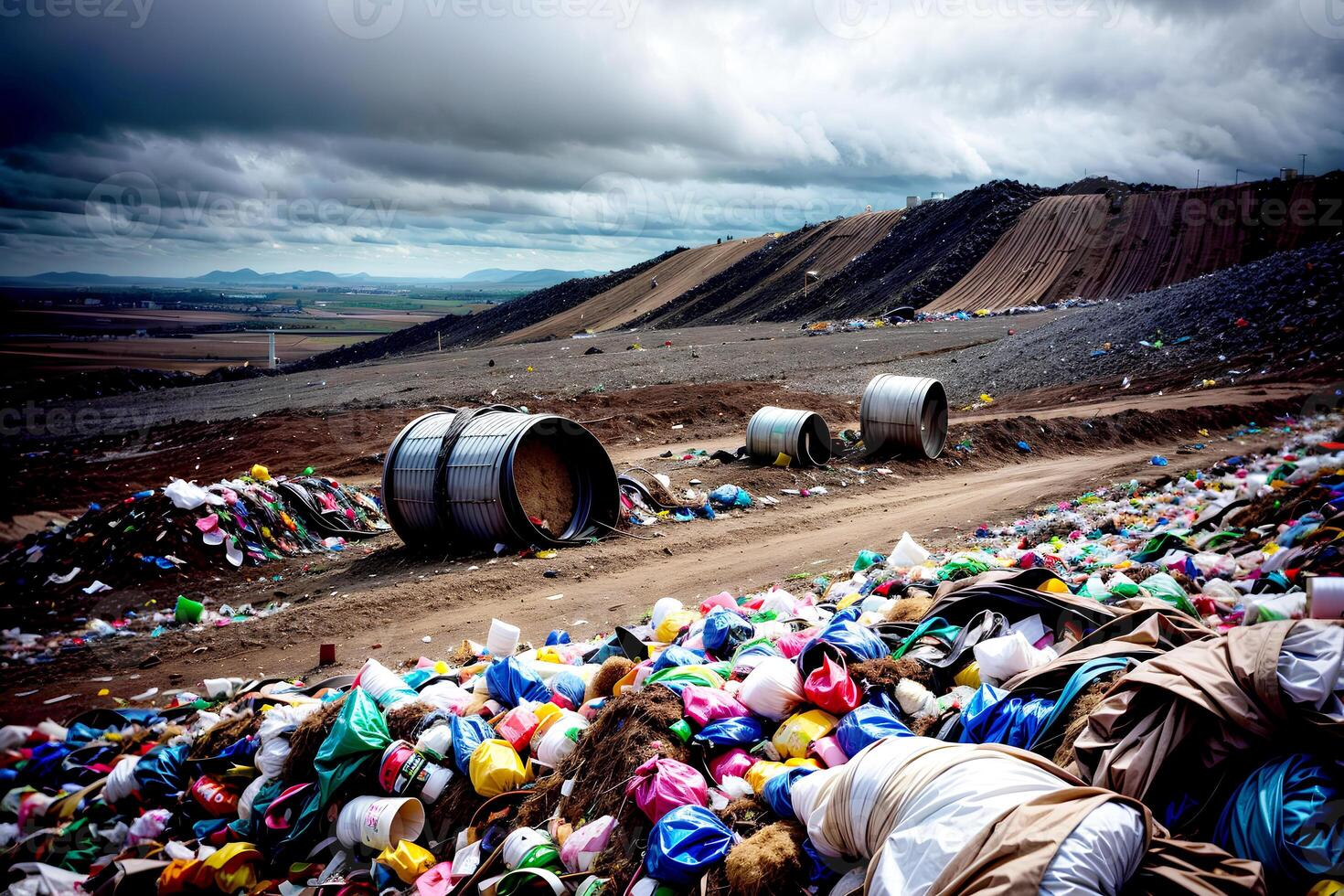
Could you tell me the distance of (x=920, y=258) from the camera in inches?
1615

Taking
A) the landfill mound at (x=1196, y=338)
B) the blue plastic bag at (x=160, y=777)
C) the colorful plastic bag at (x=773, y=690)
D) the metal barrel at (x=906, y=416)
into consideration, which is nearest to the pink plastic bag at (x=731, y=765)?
the colorful plastic bag at (x=773, y=690)

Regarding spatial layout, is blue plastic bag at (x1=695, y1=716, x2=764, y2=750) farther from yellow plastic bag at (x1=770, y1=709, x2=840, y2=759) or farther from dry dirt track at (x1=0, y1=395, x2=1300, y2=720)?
dry dirt track at (x1=0, y1=395, x2=1300, y2=720)

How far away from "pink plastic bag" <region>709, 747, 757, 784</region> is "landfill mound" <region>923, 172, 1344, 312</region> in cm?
3270

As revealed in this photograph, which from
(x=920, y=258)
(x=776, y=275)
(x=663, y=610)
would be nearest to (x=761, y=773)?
(x=663, y=610)

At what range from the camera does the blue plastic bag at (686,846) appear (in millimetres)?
3166

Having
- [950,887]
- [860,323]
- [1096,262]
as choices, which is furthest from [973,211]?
[950,887]

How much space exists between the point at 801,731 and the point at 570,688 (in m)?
1.85

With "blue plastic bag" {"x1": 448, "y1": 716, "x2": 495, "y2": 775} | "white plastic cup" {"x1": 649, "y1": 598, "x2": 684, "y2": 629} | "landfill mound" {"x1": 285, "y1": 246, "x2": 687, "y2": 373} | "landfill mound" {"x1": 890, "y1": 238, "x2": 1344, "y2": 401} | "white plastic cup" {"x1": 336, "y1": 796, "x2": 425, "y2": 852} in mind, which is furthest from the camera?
"landfill mound" {"x1": 285, "y1": 246, "x2": 687, "y2": 373}

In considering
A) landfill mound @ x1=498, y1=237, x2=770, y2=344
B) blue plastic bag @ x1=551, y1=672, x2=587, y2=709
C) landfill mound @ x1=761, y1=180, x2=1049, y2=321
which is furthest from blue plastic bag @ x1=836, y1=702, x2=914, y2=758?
landfill mound @ x1=498, y1=237, x2=770, y2=344

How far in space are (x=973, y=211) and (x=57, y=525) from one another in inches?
1698

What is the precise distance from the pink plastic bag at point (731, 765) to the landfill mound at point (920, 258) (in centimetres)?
3410

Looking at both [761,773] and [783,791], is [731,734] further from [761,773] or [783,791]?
[783,791]

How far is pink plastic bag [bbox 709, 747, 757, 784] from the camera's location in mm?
3746

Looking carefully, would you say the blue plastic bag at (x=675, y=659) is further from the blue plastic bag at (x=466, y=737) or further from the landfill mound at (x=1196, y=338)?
the landfill mound at (x=1196, y=338)
